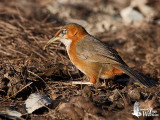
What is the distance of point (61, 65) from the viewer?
482cm

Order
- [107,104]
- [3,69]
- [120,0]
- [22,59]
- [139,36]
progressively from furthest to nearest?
[120,0]
[139,36]
[22,59]
[3,69]
[107,104]

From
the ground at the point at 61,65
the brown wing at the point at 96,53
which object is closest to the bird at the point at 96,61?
the brown wing at the point at 96,53

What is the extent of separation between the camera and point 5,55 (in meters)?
4.84

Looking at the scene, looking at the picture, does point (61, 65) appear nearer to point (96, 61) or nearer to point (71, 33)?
point (71, 33)

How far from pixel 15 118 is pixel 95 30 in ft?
14.1

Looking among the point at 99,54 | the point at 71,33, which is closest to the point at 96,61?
the point at 99,54

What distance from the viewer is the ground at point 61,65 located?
3375 millimetres

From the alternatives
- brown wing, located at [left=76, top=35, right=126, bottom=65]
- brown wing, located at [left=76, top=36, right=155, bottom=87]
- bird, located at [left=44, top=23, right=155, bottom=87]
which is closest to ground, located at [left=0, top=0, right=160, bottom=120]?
bird, located at [left=44, top=23, right=155, bottom=87]

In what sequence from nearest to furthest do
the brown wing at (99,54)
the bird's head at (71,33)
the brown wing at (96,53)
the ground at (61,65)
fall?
the ground at (61,65), the brown wing at (99,54), the brown wing at (96,53), the bird's head at (71,33)

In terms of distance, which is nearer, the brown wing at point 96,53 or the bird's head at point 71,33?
the brown wing at point 96,53

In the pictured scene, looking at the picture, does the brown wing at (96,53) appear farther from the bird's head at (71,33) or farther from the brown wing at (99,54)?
the bird's head at (71,33)

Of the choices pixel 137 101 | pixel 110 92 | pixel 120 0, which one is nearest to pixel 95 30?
pixel 120 0

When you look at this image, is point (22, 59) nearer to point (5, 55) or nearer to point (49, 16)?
point (5, 55)

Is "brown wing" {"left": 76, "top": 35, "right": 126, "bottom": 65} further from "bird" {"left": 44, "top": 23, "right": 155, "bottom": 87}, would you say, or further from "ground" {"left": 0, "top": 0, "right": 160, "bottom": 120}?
"ground" {"left": 0, "top": 0, "right": 160, "bottom": 120}
